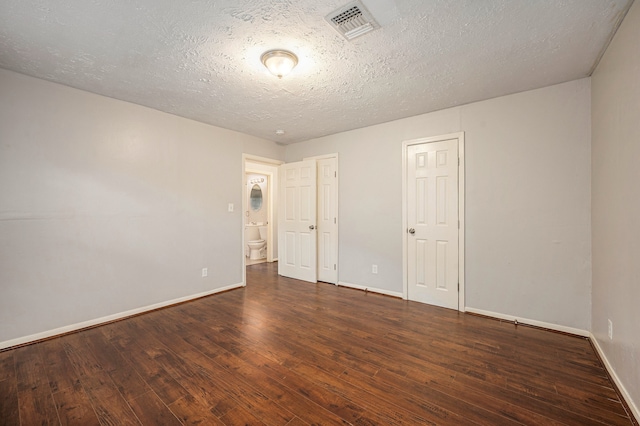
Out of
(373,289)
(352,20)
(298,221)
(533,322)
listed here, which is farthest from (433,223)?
(352,20)

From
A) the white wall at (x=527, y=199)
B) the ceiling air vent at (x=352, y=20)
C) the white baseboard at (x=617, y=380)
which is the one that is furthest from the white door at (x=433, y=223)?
the ceiling air vent at (x=352, y=20)

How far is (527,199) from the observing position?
2846 mm

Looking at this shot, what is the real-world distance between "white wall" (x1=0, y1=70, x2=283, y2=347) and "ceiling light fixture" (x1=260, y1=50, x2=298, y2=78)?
2.01m

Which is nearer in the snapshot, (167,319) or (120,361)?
(120,361)

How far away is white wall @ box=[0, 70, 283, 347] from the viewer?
2.46m

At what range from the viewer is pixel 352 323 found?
292 cm

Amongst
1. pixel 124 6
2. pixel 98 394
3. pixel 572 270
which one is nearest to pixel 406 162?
pixel 572 270

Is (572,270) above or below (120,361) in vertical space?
above

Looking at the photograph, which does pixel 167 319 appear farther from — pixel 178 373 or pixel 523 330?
pixel 523 330

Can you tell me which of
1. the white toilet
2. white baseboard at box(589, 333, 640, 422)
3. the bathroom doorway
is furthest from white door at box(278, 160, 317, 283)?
white baseboard at box(589, 333, 640, 422)

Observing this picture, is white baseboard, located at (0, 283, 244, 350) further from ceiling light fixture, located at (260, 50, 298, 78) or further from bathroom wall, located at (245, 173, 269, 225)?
bathroom wall, located at (245, 173, 269, 225)

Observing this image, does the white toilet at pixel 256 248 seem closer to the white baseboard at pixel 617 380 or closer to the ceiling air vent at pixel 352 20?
the ceiling air vent at pixel 352 20

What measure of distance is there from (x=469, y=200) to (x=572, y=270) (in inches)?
45.1

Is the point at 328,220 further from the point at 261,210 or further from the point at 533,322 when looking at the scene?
the point at 261,210
